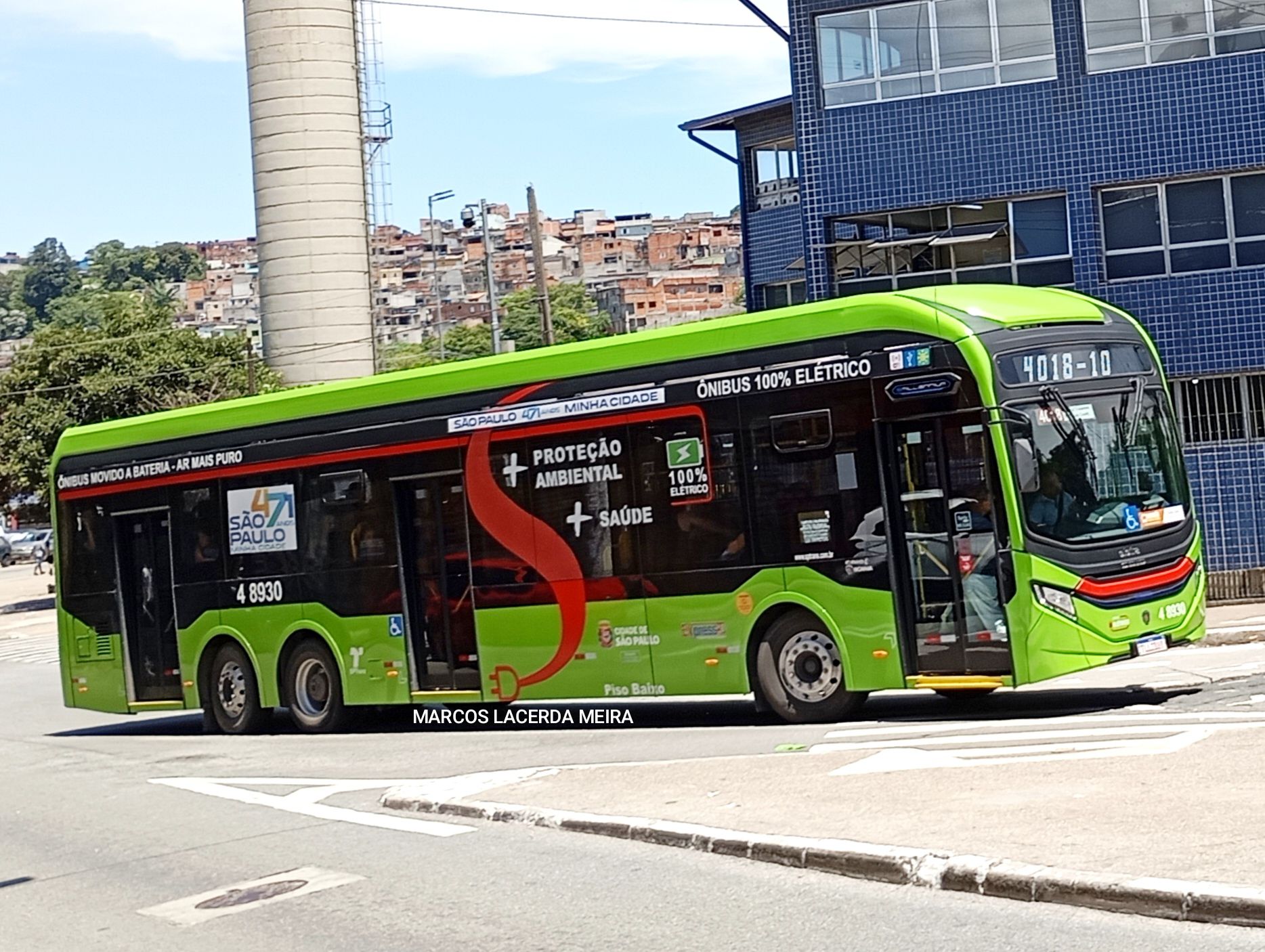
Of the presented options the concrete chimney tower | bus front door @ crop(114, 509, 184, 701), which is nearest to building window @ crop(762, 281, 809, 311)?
bus front door @ crop(114, 509, 184, 701)

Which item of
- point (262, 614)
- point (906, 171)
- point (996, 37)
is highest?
point (996, 37)

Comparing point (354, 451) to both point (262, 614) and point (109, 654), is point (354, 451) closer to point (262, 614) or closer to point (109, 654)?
point (262, 614)

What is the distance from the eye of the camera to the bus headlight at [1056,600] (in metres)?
13.3

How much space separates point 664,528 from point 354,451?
4059 millimetres

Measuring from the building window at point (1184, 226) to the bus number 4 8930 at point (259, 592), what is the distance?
1394 cm

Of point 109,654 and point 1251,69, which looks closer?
point 109,654

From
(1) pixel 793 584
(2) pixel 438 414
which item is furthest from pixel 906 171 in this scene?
(1) pixel 793 584

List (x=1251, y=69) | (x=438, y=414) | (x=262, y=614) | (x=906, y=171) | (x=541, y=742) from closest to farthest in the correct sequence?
1. (x=541, y=742)
2. (x=438, y=414)
3. (x=262, y=614)
4. (x=1251, y=69)
5. (x=906, y=171)

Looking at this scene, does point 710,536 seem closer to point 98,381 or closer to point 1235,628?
point 1235,628

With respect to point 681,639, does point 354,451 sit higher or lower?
higher

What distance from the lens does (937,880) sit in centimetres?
819

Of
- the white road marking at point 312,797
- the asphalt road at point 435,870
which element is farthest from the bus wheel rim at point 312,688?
the white road marking at point 312,797

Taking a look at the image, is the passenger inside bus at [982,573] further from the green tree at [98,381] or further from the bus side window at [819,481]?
the green tree at [98,381]

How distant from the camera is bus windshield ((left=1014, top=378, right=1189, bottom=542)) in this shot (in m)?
13.6
